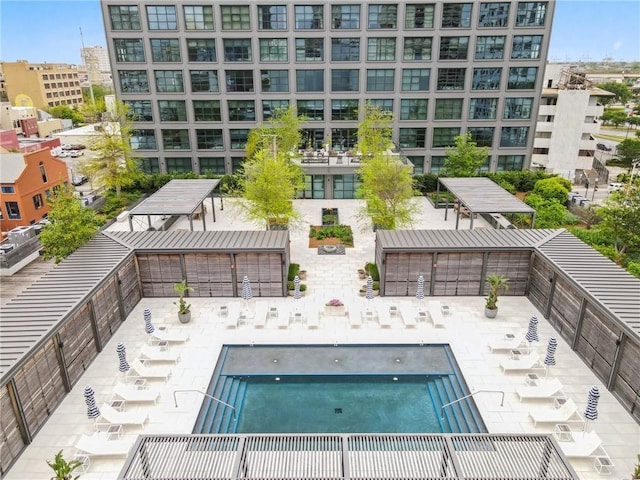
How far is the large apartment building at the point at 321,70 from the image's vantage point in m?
44.1

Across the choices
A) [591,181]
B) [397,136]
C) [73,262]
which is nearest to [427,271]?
[73,262]

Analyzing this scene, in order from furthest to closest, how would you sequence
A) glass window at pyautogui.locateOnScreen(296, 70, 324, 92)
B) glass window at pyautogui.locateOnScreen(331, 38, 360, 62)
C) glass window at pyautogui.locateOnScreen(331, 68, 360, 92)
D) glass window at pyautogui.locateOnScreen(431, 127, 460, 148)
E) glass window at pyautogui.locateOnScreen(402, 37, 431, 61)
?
glass window at pyautogui.locateOnScreen(431, 127, 460, 148)
glass window at pyautogui.locateOnScreen(331, 68, 360, 92)
glass window at pyautogui.locateOnScreen(296, 70, 324, 92)
glass window at pyautogui.locateOnScreen(402, 37, 431, 61)
glass window at pyautogui.locateOnScreen(331, 38, 360, 62)

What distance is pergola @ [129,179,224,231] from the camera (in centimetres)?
2917

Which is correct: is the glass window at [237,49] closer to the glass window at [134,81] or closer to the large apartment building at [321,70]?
the large apartment building at [321,70]

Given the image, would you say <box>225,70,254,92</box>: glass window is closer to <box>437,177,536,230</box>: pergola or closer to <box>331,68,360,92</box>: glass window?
<box>331,68,360,92</box>: glass window

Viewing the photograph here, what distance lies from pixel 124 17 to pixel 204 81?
9745 mm

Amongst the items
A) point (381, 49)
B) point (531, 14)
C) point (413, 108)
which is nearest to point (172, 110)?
point (381, 49)

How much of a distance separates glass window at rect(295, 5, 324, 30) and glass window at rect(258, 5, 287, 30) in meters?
1.38

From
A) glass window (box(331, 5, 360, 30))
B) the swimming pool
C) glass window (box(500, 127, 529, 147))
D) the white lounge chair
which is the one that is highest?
glass window (box(331, 5, 360, 30))

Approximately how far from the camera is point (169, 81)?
45.4 meters

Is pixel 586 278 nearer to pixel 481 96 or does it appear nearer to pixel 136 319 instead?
pixel 136 319

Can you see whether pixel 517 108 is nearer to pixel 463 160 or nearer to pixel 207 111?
pixel 463 160

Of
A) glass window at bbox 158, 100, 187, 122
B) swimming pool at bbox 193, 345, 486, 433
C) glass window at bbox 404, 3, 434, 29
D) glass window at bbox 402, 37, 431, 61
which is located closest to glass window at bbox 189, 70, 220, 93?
glass window at bbox 158, 100, 187, 122

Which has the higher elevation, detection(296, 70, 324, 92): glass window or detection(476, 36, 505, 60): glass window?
detection(476, 36, 505, 60): glass window
